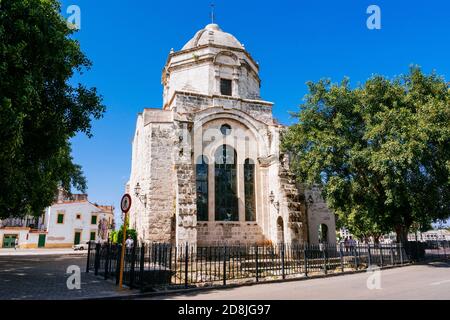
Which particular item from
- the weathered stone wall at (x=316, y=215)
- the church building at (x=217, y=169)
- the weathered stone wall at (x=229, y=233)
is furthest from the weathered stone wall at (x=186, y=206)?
the weathered stone wall at (x=316, y=215)

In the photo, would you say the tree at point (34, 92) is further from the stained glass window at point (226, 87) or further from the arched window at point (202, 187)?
the stained glass window at point (226, 87)

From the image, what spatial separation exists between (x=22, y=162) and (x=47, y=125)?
159cm

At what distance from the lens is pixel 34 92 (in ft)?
29.2

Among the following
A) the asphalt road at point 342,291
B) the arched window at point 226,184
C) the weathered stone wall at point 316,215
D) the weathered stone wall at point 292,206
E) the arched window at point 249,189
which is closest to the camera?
the asphalt road at point 342,291

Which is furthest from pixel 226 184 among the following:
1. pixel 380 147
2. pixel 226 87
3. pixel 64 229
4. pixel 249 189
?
pixel 64 229

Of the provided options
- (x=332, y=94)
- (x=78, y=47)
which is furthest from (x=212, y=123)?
(x=78, y=47)

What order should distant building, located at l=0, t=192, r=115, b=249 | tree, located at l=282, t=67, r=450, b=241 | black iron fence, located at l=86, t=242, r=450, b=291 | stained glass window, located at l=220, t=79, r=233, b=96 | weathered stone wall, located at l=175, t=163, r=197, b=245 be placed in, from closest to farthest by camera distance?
black iron fence, located at l=86, t=242, r=450, b=291 < tree, located at l=282, t=67, r=450, b=241 < weathered stone wall, located at l=175, t=163, r=197, b=245 < stained glass window, located at l=220, t=79, r=233, b=96 < distant building, located at l=0, t=192, r=115, b=249

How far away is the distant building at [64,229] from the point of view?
3984cm

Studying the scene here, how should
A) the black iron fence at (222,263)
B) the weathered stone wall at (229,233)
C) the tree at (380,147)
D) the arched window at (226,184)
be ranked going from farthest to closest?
the arched window at (226,184)
the weathered stone wall at (229,233)
the tree at (380,147)
the black iron fence at (222,263)

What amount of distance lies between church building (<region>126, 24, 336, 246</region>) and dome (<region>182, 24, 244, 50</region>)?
1.99 ft

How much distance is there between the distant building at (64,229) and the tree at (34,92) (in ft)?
94.8

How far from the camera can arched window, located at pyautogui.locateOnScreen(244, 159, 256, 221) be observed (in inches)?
778

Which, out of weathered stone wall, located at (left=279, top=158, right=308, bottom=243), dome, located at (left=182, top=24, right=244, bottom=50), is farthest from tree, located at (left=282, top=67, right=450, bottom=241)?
dome, located at (left=182, top=24, right=244, bottom=50)

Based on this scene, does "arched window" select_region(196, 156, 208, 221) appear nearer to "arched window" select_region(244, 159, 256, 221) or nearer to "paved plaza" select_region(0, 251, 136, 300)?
"arched window" select_region(244, 159, 256, 221)
